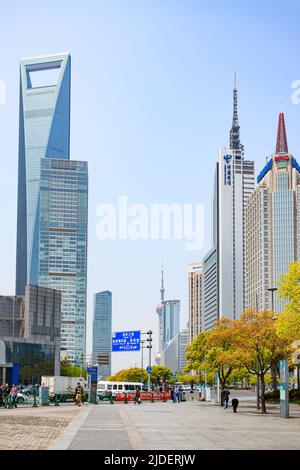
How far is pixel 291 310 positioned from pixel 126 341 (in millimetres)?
46533

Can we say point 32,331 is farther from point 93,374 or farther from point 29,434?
point 29,434

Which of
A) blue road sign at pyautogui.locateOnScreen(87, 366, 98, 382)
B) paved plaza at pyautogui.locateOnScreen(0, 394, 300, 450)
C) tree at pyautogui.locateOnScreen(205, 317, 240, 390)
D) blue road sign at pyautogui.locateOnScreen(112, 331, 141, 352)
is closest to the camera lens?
paved plaza at pyautogui.locateOnScreen(0, 394, 300, 450)

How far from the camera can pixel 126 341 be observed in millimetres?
84938

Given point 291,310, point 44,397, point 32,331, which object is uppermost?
point 291,310

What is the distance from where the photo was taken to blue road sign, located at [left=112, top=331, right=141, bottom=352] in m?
83.8

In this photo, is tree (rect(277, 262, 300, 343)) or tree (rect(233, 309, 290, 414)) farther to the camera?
tree (rect(233, 309, 290, 414))

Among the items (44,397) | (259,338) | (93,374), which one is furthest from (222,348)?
(259,338)

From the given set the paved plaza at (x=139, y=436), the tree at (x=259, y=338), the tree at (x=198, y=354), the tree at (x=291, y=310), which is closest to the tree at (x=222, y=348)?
the tree at (x=259, y=338)

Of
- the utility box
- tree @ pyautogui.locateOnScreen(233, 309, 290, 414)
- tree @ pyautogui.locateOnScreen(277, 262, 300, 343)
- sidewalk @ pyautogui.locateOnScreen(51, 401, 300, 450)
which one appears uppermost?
tree @ pyautogui.locateOnScreen(277, 262, 300, 343)

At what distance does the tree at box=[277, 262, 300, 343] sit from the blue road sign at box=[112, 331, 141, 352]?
42.4 metres

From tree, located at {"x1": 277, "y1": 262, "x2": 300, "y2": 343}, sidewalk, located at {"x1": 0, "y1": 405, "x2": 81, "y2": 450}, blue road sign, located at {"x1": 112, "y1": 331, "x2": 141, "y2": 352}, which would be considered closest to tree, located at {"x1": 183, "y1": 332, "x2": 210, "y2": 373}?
blue road sign, located at {"x1": 112, "y1": 331, "x2": 141, "y2": 352}

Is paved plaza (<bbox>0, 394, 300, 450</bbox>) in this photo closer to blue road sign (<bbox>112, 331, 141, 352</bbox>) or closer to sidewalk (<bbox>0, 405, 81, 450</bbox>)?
sidewalk (<bbox>0, 405, 81, 450</bbox>)
